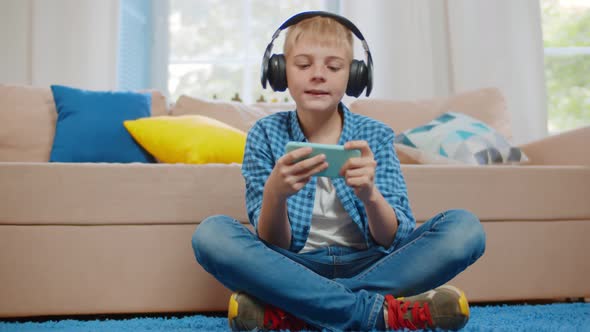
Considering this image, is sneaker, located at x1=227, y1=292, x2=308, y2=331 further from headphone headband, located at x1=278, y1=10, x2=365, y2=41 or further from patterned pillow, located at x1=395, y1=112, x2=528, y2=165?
patterned pillow, located at x1=395, y1=112, x2=528, y2=165

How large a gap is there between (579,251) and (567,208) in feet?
0.43

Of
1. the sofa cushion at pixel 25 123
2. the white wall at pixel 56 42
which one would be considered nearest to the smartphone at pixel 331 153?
the sofa cushion at pixel 25 123

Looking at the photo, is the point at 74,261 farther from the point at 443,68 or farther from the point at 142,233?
the point at 443,68

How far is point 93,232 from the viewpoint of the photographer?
1.40 meters

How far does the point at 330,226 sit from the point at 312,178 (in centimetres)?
11

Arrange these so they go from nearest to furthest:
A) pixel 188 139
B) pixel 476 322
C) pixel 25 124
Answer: pixel 476 322 → pixel 188 139 → pixel 25 124

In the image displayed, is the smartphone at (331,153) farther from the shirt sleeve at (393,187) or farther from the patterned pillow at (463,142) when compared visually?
the patterned pillow at (463,142)

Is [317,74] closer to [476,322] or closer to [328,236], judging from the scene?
[328,236]

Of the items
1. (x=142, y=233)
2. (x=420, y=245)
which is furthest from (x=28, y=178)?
(x=420, y=245)

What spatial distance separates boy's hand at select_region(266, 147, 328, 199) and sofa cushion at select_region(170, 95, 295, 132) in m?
1.23

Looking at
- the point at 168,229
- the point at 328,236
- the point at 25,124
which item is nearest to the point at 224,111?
the point at 25,124

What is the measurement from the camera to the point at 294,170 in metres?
0.88

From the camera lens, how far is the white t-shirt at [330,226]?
1129mm

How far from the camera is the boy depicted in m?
0.98
